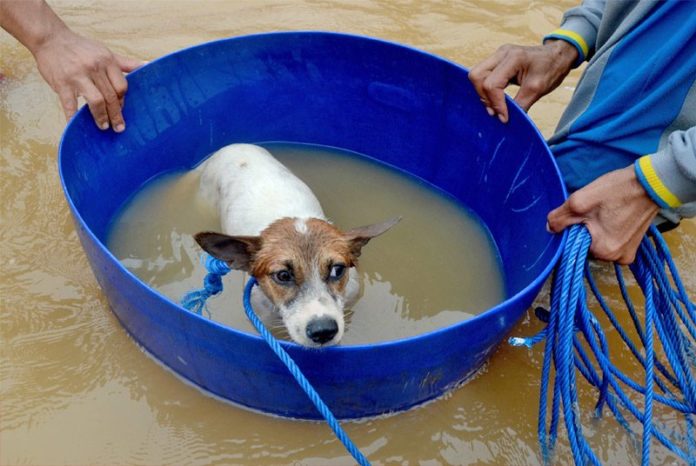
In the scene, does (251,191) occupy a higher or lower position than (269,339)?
lower

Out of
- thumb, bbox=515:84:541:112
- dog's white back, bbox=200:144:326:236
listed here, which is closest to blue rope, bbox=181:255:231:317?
dog's white back, bbox=200:144:326:236

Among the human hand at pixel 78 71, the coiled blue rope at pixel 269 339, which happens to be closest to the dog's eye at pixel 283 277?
the coiled blue rope at pixel 269 339

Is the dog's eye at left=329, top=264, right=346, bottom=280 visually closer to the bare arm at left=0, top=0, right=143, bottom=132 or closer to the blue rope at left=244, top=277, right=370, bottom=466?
the blue rope at left=244, top=277, right=370, bottom=466

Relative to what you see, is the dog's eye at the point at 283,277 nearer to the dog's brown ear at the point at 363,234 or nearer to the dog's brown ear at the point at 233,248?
the dog's brown ear at the point at 233,248

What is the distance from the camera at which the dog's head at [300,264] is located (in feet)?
8.70

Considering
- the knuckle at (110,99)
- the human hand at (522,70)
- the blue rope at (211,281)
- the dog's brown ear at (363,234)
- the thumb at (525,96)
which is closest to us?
the blue rope at (211,281)

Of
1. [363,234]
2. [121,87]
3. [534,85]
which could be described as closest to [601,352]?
[363,234]

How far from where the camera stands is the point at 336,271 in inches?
113

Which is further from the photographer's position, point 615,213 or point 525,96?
point 525,96

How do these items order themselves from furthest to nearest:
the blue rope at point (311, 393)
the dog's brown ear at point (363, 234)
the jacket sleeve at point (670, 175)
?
the dog's brown ear at point (363, 234)
the jacket sleeve at point (670, 175)
the blue rope at point (311, 393)

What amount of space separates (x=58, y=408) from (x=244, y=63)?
2312 mm

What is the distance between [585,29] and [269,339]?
256cm

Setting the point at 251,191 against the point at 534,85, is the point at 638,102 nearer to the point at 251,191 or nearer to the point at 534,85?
the point at 534,85

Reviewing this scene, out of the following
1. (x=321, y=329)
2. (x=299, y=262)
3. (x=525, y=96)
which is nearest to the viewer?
(x=321, y=329)
